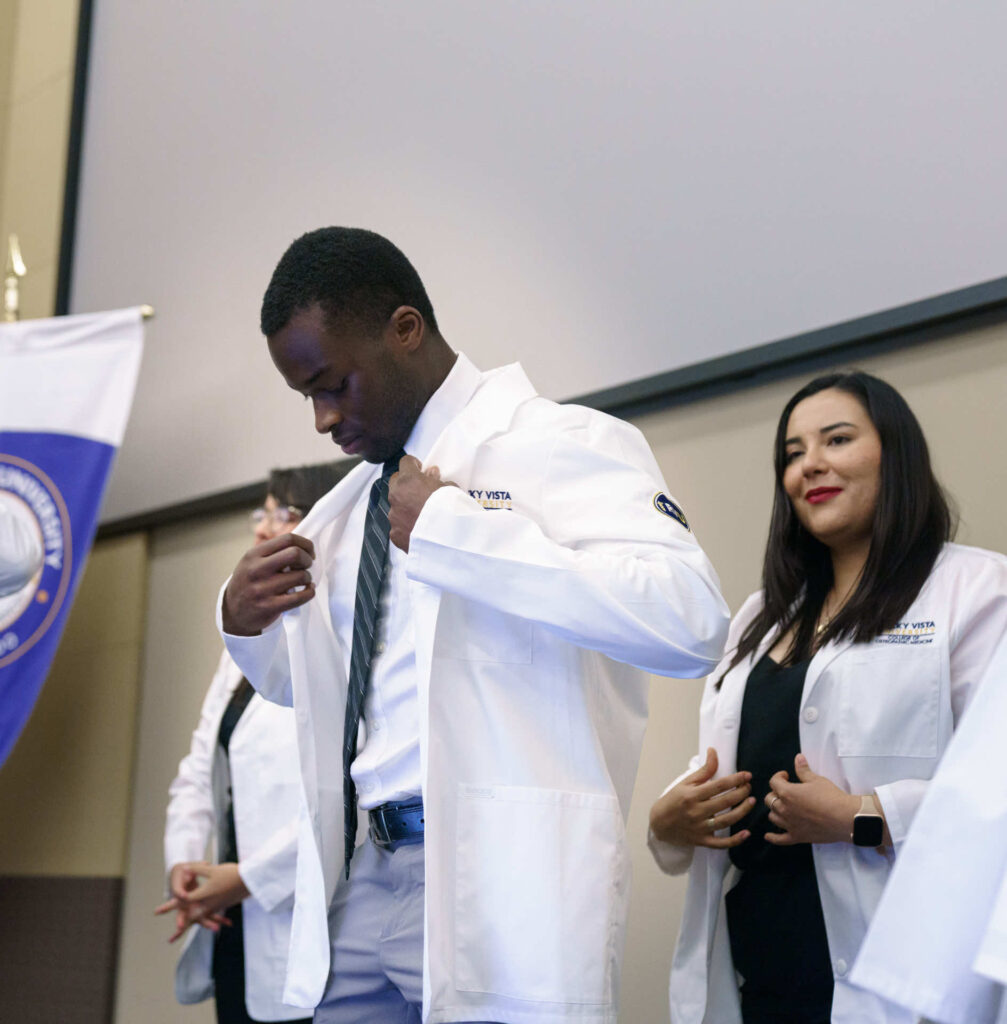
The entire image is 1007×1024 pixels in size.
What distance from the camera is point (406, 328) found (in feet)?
6.40

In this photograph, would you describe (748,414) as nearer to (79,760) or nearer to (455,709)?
(455,709)

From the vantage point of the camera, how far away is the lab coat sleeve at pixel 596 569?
157cm

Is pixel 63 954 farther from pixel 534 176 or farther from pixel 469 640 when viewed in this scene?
pixel 469 640

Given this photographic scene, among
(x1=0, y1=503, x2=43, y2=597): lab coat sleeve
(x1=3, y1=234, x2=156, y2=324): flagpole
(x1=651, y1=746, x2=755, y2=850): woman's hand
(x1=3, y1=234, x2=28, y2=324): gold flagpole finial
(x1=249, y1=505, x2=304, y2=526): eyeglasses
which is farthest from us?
(x1=3, y1=234, x2=28, y2=324): gold flagpole finial

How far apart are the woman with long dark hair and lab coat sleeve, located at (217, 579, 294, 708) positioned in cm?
65

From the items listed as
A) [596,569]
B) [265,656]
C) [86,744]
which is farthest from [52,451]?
[596,569]

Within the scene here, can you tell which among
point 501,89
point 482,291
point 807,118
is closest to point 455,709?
point 807,118

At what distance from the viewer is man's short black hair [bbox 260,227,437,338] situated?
6.24 ft

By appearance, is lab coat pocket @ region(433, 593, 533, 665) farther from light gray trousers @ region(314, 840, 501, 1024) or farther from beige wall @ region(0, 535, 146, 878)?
beige wall @ region(0, 535, 146, 878)

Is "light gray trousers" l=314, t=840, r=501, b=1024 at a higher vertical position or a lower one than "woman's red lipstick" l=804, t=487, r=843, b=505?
lower

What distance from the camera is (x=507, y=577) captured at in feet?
5.24

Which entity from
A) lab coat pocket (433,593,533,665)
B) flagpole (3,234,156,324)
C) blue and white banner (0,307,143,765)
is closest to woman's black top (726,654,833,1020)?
lab coat pocket (433,593,533,665)

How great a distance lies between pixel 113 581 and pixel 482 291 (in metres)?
1.89

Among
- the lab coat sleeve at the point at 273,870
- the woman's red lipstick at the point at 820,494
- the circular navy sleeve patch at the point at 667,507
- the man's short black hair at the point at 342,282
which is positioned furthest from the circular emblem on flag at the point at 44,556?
the circular navy sleeve patch at the point at 667,507
